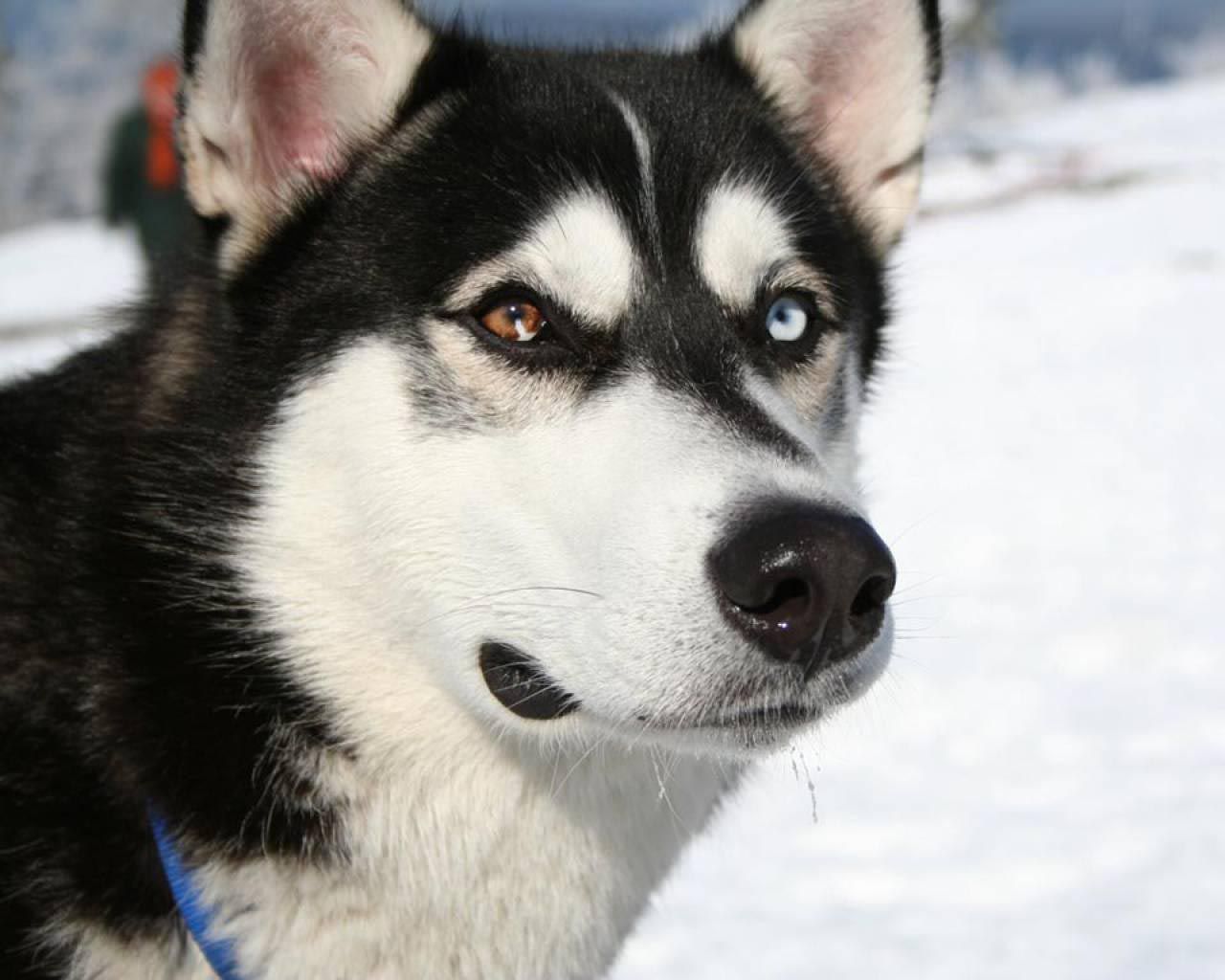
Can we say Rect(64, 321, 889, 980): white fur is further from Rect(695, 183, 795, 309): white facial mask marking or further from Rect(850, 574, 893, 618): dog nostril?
Rect(695, 183, 795, 309): white facial mask marking

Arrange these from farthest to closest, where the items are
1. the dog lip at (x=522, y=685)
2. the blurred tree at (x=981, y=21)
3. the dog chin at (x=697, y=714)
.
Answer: the blurred tree at (x=981, y=21) < the dog lip at (x=522, y=685) < the dog chin at (x=697, y=714)

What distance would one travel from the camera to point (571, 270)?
76.6 inches

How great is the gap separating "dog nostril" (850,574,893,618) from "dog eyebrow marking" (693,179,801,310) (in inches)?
22.0

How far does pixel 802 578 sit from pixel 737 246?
2.17 feet

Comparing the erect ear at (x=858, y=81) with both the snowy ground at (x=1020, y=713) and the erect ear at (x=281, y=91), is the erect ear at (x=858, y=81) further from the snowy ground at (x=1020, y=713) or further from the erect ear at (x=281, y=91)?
the erect ear at (x=281, y=91)

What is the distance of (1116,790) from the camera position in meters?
3.98

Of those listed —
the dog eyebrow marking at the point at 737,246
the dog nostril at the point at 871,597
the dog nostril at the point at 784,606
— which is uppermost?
the dog eyebrow marking at the point at 737,246

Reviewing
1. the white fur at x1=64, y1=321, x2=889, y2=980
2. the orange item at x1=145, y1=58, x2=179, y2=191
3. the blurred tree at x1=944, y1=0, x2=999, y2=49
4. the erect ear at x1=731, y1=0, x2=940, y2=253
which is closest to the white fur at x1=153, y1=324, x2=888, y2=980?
the white fur at x1=64, y1=321, x2=889, y2=980

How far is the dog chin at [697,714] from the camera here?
67.4 inches

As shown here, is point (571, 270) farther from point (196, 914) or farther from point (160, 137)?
point (160, 137)

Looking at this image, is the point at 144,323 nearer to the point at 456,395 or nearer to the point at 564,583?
the point at 456,395

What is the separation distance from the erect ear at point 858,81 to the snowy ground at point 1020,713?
31 cm

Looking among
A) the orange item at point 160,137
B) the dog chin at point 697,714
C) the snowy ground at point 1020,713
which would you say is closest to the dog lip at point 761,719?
the dog chin at point 697,714

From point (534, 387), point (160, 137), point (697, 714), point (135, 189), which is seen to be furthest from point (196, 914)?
point (135, 189)
